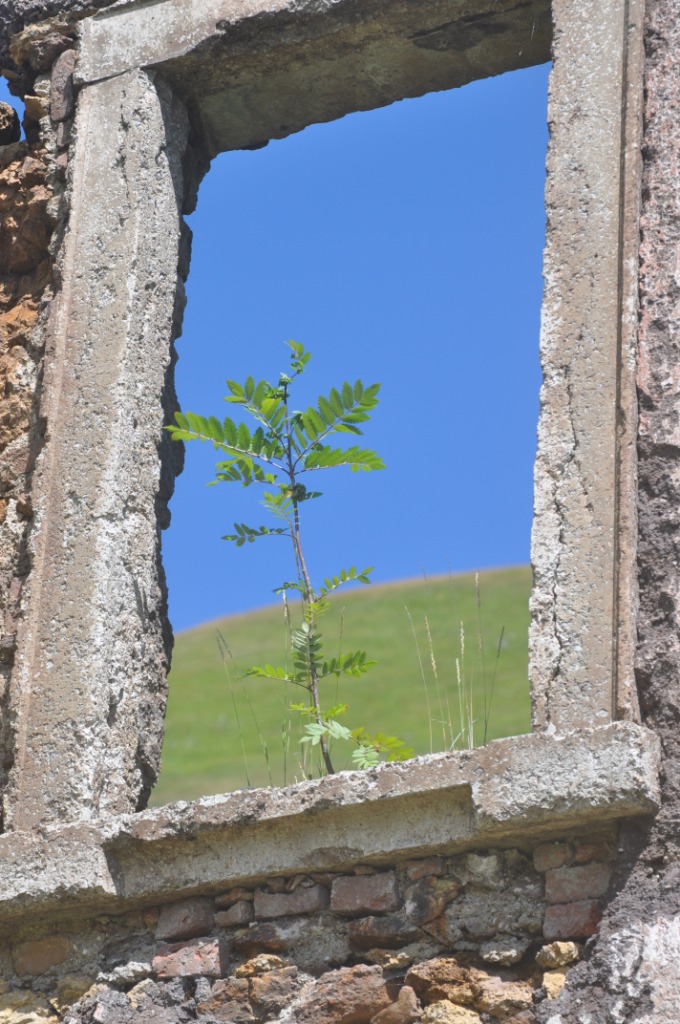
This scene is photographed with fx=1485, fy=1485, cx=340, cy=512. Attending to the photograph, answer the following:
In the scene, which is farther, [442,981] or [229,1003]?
[229,1003]

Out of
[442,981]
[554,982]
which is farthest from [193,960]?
[554,982]

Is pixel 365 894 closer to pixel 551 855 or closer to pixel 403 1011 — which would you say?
pixel 403 1011

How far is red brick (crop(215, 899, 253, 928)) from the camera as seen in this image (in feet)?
10.9

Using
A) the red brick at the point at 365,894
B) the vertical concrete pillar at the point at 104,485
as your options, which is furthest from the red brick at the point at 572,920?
the vertical concrete pillar at the point at 104,485

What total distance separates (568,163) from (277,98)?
1185 millimetres

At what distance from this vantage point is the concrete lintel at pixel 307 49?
4.19 m

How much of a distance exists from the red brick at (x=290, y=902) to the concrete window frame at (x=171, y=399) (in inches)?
3.0

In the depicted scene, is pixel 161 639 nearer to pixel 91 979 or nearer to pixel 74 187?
pixel 91 979

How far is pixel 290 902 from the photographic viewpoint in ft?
10.8

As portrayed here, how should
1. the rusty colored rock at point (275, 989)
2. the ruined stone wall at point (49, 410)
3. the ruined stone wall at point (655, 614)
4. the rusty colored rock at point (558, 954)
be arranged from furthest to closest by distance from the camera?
the ruined stone wall at point (49, 410) → the rusty colored rock at point (275, 989) → the rusty colored rock at point (558, 954) → the ruined stone wall at point (655, 614)

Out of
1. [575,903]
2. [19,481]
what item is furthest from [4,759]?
[575,903]

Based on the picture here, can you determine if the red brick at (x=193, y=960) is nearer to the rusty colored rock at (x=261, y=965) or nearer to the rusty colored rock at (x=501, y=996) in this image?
the rusty colored rock at (x=261, y=965)

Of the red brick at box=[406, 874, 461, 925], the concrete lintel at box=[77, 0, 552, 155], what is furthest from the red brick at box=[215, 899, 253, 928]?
the concrete lintel at box=[77, 0, 552, 155]

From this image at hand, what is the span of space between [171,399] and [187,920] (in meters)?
1.46
